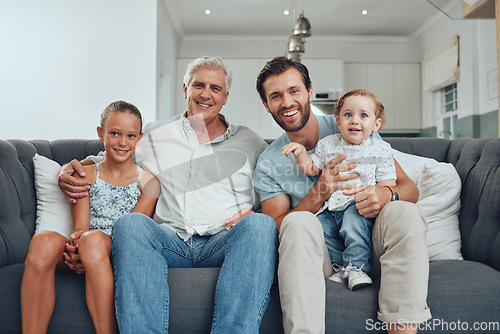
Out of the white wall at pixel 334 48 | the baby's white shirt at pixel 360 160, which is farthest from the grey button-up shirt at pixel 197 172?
the white wall at pixel 334 48

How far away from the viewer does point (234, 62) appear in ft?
21.4

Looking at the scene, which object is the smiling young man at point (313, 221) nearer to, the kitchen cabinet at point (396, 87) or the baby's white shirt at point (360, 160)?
the baby's white shirt at point (360, 160)

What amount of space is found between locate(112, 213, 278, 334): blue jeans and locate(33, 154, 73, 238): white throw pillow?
480 millimetres

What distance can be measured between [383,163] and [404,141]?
1.49 ft

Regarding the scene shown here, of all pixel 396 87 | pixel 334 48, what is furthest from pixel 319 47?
pixel 396 87

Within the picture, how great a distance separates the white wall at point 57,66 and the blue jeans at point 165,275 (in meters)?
3.60

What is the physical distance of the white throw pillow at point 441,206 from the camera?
1.65 metres

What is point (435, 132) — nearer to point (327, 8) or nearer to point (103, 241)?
point (327, 8)

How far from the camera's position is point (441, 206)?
1.71 m

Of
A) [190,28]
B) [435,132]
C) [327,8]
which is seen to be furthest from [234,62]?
[435,132]

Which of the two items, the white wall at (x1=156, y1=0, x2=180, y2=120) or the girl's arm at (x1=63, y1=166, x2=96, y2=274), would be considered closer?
the girl's arm at (x1=63, y1=166, x2=96, y2=274)

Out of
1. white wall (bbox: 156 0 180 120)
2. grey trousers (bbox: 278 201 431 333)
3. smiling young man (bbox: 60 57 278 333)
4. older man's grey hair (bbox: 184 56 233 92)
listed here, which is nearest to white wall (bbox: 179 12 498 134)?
white wall (bbox: 156 0 180 120)

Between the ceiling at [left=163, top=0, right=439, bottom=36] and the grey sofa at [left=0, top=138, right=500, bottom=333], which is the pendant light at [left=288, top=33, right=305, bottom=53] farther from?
the grey sofa at [left=0, top=138, right=500, bottom=333]

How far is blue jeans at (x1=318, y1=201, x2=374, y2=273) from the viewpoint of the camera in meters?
1.44
